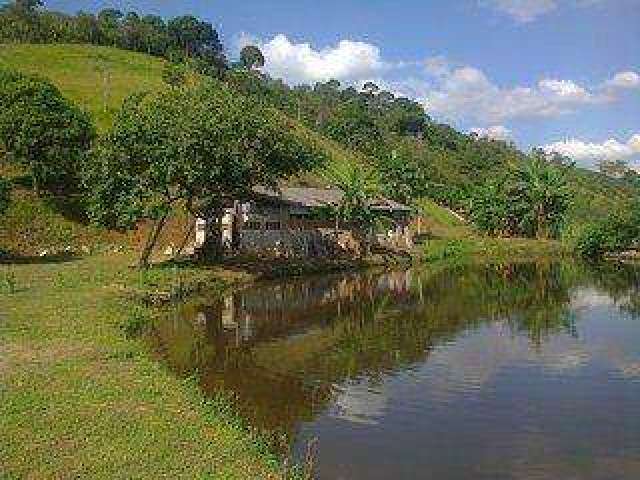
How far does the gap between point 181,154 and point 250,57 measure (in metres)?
137

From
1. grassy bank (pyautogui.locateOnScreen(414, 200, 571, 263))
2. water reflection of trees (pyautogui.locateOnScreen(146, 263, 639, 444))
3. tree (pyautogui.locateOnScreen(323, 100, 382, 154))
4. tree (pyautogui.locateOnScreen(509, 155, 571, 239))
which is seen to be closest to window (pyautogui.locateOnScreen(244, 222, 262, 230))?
water reflection of trees (pyautogui.locateOnScreen(146, 263, 639, 444))

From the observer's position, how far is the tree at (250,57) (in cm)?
17962

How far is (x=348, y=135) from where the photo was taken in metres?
144

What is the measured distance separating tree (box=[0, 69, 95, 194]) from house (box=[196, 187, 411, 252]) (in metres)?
13.2

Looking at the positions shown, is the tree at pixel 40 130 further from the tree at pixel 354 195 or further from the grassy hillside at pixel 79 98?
the tree at pixel 354 195

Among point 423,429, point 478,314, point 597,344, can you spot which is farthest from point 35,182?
point 423,429

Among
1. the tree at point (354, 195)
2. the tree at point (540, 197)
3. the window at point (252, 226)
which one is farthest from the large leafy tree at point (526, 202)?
the window at point (252, 226)

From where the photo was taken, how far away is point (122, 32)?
5605 inches

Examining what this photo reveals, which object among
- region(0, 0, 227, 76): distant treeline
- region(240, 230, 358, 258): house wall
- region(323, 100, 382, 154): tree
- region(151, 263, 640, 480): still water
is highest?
region(0, 0, 227, 76): distant treeline

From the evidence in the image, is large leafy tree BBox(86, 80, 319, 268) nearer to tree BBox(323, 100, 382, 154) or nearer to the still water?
the still water

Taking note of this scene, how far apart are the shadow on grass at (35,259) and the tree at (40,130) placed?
1183 cm

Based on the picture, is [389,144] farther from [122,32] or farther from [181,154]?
[181,154]

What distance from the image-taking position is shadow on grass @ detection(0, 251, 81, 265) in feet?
175

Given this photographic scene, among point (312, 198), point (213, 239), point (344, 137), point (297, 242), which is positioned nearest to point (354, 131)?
point (344, 137)
